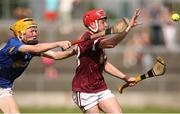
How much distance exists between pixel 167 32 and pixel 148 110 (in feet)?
7.33

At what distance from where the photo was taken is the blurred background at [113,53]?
66.7ft

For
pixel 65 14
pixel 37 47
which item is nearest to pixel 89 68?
pixel 37 47

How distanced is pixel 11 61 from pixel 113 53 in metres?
8.82

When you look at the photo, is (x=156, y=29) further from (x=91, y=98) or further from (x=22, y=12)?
(x=91, y=98)

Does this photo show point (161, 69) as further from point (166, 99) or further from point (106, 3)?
point (106, 3)

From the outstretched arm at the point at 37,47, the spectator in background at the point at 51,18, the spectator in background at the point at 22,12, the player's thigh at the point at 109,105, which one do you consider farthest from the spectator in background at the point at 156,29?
the outstretched arm at the point at 37,47

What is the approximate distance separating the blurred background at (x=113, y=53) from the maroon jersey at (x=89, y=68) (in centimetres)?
738

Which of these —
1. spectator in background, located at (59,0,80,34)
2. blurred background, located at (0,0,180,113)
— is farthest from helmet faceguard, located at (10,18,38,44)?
spectator in background, located at (59,0,80,34)

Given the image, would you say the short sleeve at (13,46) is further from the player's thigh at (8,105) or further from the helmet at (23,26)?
the player's thigh at (8,105)

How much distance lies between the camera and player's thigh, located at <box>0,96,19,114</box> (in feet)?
40.5

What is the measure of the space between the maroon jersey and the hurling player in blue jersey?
557 mm

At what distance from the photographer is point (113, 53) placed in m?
21.1

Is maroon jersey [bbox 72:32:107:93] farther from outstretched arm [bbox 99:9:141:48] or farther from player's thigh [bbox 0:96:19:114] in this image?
player's thigh [bbox 0:96:19:114]

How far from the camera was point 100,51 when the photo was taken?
12352mm
